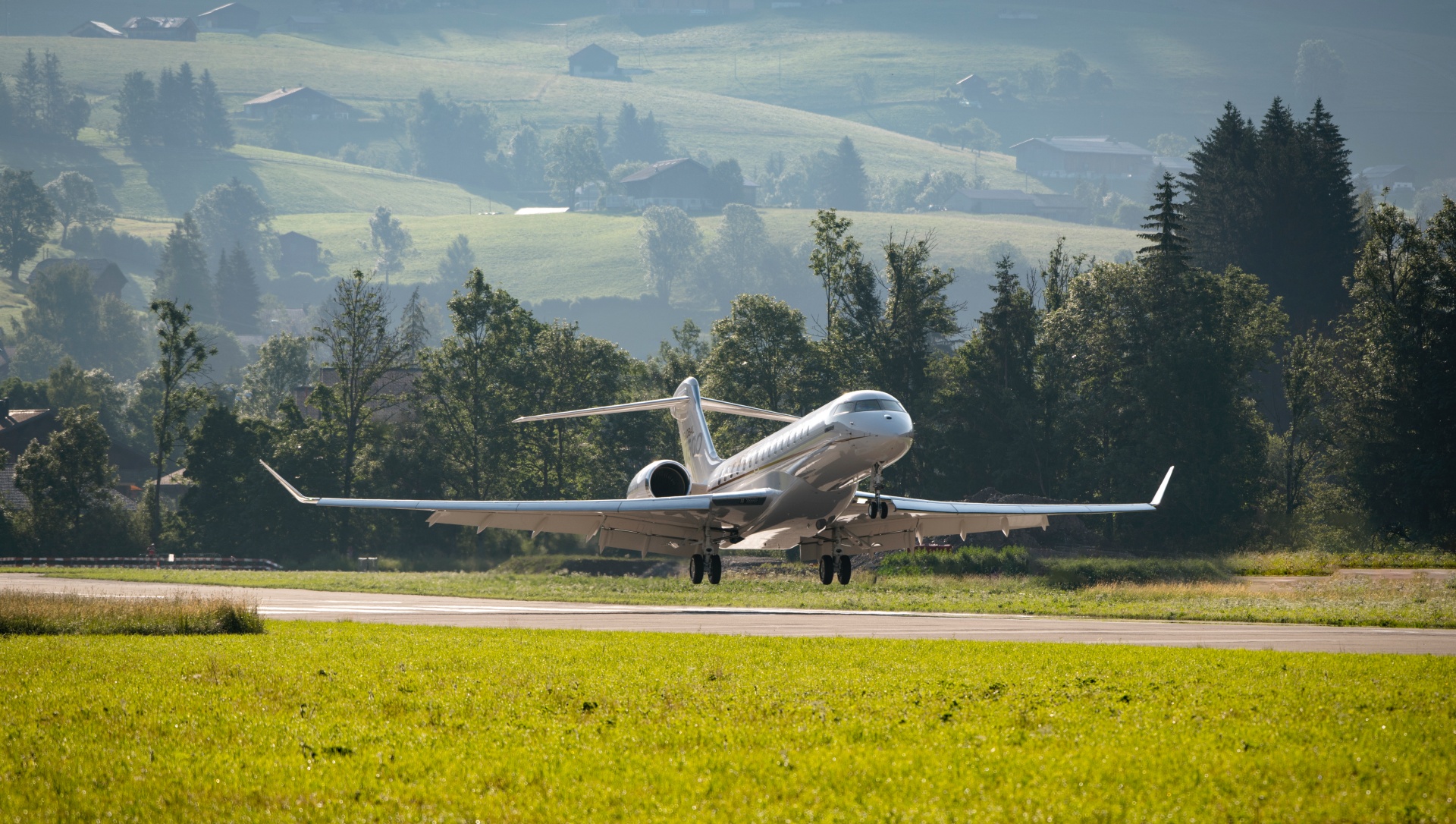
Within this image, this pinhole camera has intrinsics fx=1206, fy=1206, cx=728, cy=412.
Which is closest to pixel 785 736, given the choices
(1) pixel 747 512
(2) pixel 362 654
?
(2) pixel 362 654

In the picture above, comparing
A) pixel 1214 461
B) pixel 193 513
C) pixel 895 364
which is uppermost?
pixel 895 364

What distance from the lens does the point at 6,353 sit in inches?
6742

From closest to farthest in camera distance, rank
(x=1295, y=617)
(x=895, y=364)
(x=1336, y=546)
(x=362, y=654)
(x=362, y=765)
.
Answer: (x=362, y=765) < (x=362, y=654) < (x=1295, y=617) < (x=1336, y=546) < (x=895, y=364)

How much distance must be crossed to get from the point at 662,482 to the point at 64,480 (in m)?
44.5

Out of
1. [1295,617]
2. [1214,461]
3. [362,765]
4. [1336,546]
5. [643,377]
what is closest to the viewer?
[362,765]

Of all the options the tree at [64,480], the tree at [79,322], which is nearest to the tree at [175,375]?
the tree at [64,480]

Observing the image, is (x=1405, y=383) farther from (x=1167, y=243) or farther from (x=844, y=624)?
(x=844, y=624)

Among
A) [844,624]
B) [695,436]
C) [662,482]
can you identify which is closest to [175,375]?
[695,436]

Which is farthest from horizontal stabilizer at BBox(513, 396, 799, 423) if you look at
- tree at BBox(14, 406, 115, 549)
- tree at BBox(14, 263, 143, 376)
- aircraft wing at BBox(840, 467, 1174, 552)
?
tree at BBox(14, 263, 143, 376)

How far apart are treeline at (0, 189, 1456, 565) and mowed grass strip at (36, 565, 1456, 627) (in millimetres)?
16110

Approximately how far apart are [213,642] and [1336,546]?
5124cm

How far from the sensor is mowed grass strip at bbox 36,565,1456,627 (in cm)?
3047

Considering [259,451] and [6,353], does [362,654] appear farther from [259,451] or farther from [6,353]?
[6,353]

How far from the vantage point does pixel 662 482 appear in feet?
119
